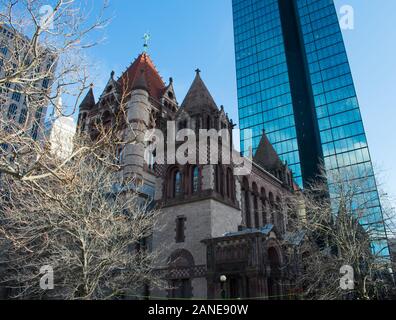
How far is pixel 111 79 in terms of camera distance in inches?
1688

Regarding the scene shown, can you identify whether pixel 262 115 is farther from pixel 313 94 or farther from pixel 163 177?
pixel 163 177

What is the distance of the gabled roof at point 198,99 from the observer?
28297 mm

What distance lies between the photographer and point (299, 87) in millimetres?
78750

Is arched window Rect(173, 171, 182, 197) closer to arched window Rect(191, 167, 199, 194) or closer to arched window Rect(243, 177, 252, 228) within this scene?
arched window Rect(191, 167, 199, 194)

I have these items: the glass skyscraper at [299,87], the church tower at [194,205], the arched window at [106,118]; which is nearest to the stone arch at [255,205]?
the church tower at [194,205]

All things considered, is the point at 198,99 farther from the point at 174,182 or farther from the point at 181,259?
the point at 181,259

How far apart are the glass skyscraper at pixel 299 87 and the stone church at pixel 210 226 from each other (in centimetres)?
3897

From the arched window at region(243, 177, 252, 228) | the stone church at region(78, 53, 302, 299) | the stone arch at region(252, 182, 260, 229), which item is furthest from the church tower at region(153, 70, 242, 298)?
the stone arch at region(252, 182, 260, 229)

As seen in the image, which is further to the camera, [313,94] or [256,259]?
[313,94]

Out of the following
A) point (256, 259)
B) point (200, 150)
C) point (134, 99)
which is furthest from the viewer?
point (134, 99)

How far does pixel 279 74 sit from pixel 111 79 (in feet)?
160

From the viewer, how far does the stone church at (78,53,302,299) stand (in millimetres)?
21578
